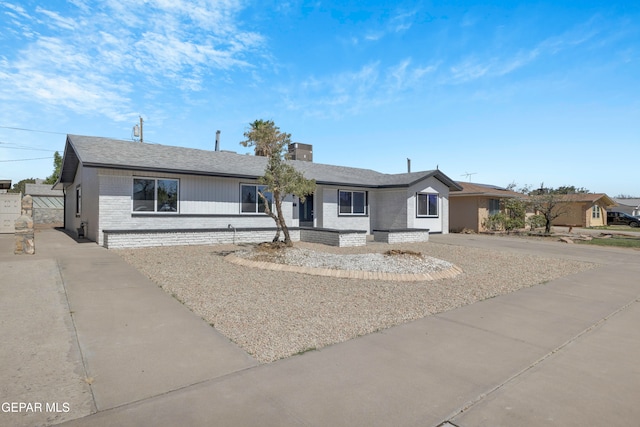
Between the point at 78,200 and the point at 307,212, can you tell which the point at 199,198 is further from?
the point at 78,200

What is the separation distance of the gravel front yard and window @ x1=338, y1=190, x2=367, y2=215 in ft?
32.3

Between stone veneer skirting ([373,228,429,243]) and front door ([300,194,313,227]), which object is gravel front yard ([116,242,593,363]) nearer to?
stone veneer skirting ([373,228,429,243])

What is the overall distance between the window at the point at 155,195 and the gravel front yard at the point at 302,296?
3303 mm

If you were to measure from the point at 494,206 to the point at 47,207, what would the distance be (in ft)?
119

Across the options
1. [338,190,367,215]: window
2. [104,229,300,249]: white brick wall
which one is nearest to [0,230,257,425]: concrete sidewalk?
[104,229,300,249]: white brick wall

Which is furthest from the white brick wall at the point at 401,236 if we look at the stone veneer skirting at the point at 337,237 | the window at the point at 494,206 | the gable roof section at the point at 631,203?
the gable roof section at the point at 631,203

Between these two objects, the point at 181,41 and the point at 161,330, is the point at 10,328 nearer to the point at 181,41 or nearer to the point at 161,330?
the point at 161,330

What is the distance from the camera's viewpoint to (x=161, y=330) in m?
4.75

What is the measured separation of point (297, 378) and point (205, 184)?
43.6 feet

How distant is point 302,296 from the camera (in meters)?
6.67

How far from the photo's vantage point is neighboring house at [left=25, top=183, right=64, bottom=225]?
29375 millimetres

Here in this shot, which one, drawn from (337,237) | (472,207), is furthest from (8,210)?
(472,207)

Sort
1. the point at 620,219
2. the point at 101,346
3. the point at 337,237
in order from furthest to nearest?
the point at 620,219 < the point at 337,237 < the point at 101,346

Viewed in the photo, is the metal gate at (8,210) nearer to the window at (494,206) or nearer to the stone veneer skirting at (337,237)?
the stone veneer skirting at (337,237)
